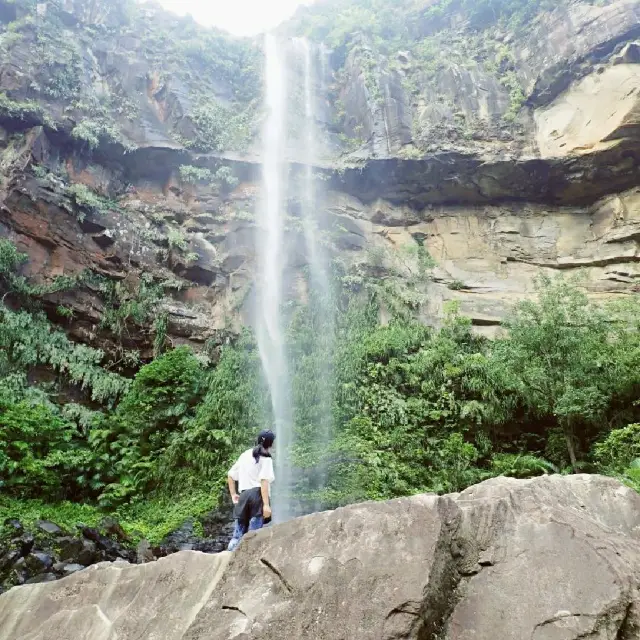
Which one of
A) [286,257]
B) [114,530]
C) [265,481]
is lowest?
[114,530]

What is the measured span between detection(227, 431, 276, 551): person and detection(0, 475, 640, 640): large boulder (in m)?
1.05

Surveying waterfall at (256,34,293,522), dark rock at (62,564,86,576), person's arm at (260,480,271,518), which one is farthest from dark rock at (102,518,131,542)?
person's arm at (260,480,271,518)

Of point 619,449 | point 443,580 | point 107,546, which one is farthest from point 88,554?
point 619,449

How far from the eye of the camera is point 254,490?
4465 millimetres

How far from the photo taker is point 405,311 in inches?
553

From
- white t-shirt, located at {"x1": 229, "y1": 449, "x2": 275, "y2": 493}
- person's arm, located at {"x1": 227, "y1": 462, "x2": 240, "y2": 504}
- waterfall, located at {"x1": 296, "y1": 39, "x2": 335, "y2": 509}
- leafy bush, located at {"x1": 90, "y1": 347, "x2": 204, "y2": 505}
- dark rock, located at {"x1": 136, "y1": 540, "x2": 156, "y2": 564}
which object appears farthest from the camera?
waterfall, located at {"x1": 296, "y1": 39, "x2": 335, "y2": 509}

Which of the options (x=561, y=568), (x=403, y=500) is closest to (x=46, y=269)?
(x=403, y=500)

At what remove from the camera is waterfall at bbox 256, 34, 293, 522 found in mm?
10578

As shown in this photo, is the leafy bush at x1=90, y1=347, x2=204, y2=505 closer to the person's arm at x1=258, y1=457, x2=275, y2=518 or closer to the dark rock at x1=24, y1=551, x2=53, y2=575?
the dark rock at x1=24, y1=551, x2=53, y2=575

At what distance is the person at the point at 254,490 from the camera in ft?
14.5

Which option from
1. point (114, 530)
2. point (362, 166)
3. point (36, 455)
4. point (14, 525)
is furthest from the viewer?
point (362, 166)

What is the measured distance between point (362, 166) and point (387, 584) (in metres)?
15.6

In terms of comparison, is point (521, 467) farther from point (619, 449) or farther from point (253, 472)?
point (253, 472)

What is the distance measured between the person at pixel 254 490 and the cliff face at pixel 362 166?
9068mm
